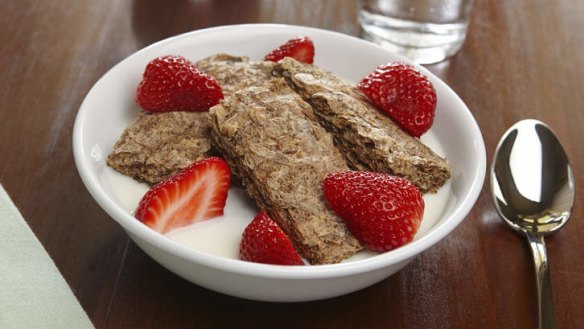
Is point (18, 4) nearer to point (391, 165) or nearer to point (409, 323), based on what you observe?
point (391, 165)

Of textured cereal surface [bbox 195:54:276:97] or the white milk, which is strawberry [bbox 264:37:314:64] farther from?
the white milk

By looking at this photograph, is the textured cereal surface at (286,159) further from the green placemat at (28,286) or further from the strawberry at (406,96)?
the green placemat at (28,286)

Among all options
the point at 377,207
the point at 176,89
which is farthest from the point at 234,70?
the point at 377,207

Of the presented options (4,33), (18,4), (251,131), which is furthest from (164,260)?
(18,4)

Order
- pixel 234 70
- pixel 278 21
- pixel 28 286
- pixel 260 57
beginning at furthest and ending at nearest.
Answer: pixel 278 21
pixel 260 57
pixel 234 70
pixel 28 286

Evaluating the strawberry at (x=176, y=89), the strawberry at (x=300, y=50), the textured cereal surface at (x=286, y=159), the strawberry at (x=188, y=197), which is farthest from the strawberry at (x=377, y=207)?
the strawberry at (x=300, y=50)

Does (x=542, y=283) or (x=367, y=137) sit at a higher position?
(x=367, y=137)

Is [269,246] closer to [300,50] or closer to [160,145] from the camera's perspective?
[160,145]

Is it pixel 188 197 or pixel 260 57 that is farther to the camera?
pixel 260 57
